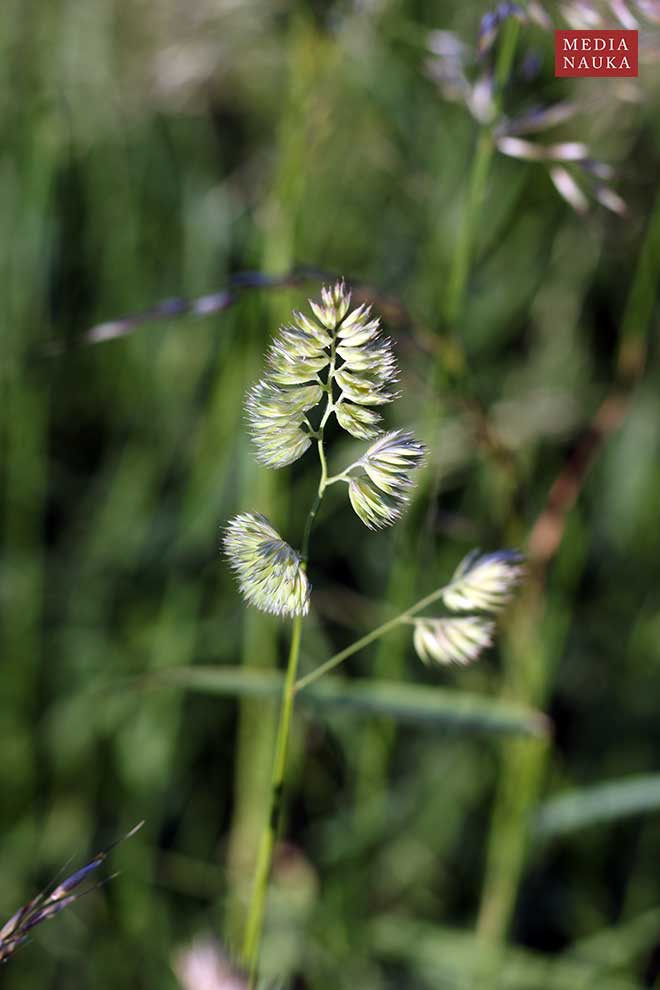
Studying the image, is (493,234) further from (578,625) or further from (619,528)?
(578,625)

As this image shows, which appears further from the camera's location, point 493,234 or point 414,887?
point 493,234

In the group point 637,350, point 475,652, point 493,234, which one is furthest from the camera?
point 493,234

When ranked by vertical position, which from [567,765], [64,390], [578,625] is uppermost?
[64,390]

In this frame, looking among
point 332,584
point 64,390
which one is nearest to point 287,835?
point 332,584

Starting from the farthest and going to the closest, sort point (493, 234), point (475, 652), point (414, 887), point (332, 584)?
point (493, 234), point (332, 584), point (414, 887), point (475, 652)

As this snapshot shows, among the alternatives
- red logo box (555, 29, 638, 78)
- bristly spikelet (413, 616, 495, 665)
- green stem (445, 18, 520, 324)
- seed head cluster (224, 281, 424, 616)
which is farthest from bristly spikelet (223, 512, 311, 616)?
red logo box (555, 29, 638, 78)

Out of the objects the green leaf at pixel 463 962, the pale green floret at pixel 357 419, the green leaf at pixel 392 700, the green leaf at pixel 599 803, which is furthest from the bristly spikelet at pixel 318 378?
the green leaf at pixel 463 962
